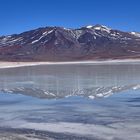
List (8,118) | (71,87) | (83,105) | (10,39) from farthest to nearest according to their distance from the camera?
(10,39), (71,87), (83,105), (8,118)

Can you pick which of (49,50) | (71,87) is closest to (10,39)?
(49,50)

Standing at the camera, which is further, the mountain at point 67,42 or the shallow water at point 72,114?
the mountain at point 67,42

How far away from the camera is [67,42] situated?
16512 cm

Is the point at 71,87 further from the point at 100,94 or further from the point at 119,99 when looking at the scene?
the point at 119,99

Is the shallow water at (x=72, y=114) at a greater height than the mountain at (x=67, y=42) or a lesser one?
lesser

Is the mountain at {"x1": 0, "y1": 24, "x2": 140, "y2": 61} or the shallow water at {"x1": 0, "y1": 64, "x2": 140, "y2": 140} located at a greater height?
the mountain at {"x1": 0, "y1": 24, "x2": 140, "y2": 61}

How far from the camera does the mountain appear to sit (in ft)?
475

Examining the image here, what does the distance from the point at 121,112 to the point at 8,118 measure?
2.74 meters

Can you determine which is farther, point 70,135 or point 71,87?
point 71,87

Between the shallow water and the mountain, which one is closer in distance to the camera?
the shallow water

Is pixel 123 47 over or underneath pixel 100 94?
over

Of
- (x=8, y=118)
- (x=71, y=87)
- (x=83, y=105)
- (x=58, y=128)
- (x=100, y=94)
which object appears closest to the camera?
(x=58, y=128)

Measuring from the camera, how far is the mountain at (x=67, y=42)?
475 feet

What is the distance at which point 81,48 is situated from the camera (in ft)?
506
